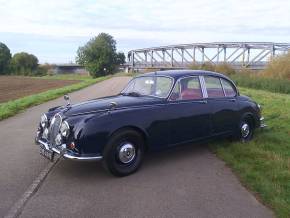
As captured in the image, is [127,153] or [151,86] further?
[151,86]

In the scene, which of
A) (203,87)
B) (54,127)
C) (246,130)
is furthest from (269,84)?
(54,127)

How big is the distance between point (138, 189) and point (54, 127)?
1.71 meters

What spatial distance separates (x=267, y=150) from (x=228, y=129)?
0.83 m

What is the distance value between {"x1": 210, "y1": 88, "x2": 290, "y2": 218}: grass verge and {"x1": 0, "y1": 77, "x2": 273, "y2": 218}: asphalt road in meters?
0.17

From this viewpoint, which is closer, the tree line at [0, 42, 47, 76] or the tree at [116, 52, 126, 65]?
the tree at [116, 52, 126, 65]

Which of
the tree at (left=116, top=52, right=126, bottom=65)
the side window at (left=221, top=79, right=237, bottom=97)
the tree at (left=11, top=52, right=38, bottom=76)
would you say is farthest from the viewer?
the tree at (left=11, top=52, right=38, bottom=76)

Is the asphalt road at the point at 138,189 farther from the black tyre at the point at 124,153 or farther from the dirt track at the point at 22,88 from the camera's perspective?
the dirt track at the point at 22,88

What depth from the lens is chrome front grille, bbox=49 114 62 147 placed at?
583 centimetres

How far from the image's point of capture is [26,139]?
8516 millimetres

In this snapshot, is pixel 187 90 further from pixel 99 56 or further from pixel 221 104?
pixel 99 56

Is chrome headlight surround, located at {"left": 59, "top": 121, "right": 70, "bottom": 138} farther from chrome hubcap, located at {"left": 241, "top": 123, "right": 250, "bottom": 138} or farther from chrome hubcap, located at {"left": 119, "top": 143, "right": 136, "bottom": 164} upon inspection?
chrome hubcap, located at {"left": 241, "top": 123, "right": 250, "bottom": 138}

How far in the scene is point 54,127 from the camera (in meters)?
5.92

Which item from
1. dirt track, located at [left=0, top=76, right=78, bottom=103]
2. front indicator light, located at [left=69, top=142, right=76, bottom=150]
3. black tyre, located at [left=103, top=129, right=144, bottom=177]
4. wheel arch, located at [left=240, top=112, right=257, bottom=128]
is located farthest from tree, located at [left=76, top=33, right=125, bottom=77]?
front indicator light, located at [left=69, top=142, right=76, bottom=150]

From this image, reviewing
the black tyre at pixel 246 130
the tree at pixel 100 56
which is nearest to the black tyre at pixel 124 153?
the black tyre at pixel 246 130
